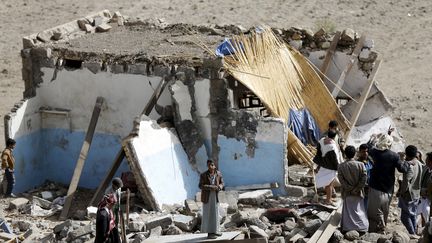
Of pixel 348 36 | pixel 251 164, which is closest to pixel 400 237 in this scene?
pixel 251 164

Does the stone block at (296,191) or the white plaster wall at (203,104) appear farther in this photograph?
the white plaster wall at (203,104)

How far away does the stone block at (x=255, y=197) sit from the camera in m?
17.0

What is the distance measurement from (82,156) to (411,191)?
229 inches

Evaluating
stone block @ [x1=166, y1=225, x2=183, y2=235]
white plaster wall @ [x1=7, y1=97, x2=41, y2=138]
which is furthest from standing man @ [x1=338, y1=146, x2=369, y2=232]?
white plaster wall @ [x1=7, y1=97, x2=41, y2=138]

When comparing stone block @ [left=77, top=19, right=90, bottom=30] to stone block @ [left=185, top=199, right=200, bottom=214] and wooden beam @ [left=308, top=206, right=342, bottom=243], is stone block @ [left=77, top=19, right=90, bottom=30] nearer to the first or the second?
stone block @ [left=185, top=199, right=200, bottom=214]

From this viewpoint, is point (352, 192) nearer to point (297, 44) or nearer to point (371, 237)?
point (371, 237)

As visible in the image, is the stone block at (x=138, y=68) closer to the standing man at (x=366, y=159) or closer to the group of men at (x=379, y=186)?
the group of men at (x=379, y=186)

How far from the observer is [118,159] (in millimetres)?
17500

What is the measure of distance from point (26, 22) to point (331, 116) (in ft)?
45.9

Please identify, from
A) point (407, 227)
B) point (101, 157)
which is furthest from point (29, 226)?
point (407, 227)

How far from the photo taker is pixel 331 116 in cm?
Answer: 1900

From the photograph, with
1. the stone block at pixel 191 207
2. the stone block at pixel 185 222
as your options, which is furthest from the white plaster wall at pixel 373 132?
the stone block at pixel 185 222

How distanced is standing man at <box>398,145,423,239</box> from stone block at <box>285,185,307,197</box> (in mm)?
2079

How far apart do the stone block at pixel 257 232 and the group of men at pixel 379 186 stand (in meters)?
1.15
